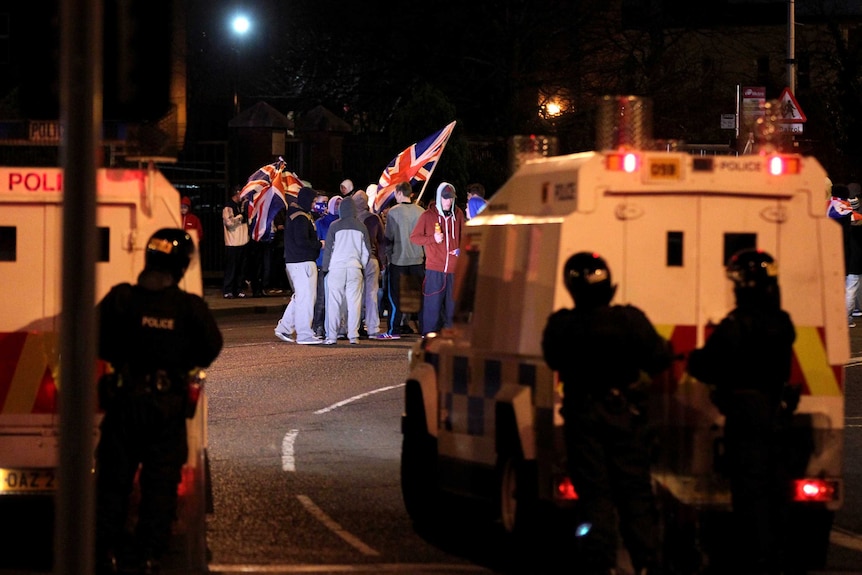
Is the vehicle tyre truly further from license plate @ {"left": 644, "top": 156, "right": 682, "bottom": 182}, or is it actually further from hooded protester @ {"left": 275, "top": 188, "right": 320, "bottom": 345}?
hooded protester @ {"left": 275, "top": 188, "right": 320, "bottom": 345}

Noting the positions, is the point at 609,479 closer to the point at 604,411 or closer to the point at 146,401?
the point at 604,411

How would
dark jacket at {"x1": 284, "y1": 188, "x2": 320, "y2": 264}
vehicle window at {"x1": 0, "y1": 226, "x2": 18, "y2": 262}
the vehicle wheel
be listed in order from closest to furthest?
the vehicle wheel, vehicle window at {"x1": 0, "y1": 226, "x2": 18, "y2": 262}, dark jacket at {"x1": 284, "y1": 188, "x2": 320, "y2": 264}

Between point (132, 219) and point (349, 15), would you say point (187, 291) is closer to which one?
point (132, 219)

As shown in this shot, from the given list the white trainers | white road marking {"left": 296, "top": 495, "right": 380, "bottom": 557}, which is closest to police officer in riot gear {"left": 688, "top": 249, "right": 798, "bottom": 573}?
white road marking {"left": 296, "top": 495, "right": 380, "bottom": 557}

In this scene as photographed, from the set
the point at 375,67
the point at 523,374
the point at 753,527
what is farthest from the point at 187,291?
the point at 375,67

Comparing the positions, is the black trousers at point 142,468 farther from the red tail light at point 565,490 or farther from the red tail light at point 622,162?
the red tail light at point 622,162

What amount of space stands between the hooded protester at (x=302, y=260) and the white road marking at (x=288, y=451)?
663cm

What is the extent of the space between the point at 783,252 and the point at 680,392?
2.95ft

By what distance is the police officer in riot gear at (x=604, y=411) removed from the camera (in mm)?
7137

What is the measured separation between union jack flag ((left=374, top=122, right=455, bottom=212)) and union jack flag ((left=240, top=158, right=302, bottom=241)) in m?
4.02

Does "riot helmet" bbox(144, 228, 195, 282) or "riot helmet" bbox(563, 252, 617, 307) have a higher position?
"riot helmet" bbox(144, 228, 195, 282)

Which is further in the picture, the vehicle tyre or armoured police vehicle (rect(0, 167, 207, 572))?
the vehicle tyre

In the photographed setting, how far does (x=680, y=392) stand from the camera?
7.91 meters

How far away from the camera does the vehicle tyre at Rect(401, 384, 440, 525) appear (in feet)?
30.8
